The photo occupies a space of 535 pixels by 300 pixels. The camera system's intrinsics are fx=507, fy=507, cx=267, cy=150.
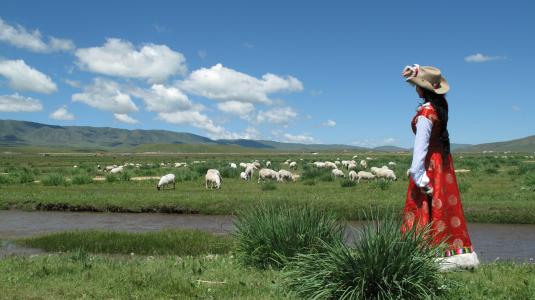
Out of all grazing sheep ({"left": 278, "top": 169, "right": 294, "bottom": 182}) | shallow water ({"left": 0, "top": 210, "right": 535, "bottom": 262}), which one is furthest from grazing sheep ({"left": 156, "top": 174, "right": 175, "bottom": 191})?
shallow water ({"left": 0, "top": 210, "right": 535, "bottom": 262})

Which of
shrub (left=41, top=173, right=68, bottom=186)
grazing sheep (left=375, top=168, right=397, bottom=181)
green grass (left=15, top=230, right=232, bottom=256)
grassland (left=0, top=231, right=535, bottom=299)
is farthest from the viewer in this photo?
grazing sheep (left=375, top=168, right=397, bottom=181)

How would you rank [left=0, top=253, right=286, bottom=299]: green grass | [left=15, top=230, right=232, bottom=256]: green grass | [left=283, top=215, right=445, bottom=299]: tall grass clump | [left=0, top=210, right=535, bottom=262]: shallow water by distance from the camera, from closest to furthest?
1. [left=283, top=215, right=445, bottom=299]: tall grass clump
2. [left=0, top=253, right=286, bottom=299]: green grass
3. [left=15, top=230, right=232, bottom=256]: green grass
4. [left=0, top=210, right=535, bottom=262]: shallow water

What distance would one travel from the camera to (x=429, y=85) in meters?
6.80

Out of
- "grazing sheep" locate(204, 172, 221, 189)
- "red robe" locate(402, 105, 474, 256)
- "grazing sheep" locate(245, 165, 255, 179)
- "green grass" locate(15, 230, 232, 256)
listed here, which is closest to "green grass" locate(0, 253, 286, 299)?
"red robe" locate(402, 105, 474, 256)

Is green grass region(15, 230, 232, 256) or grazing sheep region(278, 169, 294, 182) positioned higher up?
grazing sheep region(278, 169, 294, 182)

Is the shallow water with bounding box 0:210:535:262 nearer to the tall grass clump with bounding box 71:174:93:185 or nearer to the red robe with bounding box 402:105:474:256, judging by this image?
the red robe with bounding box 402:105:474:256

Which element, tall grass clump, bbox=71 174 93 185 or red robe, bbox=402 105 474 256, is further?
tall grass clump, bbox=71 174 93 185

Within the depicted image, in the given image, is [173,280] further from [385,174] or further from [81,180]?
[385,174]

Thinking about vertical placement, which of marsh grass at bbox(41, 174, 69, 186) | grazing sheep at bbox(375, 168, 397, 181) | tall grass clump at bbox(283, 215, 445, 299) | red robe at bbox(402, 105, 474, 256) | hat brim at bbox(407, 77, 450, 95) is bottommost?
marsh grass at bbox(41, 174, 69, 186)

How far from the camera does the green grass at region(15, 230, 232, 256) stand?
41.5 ft

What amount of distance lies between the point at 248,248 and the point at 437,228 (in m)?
3.00

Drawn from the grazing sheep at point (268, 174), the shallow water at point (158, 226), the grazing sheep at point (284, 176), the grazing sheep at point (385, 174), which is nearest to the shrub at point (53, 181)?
the shallow water at point (158, 226)

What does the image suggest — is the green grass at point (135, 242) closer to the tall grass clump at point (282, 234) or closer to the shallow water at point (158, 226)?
the shallow water at point (158, 226)

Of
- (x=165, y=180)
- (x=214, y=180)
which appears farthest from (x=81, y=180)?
(x=214, y=180)
